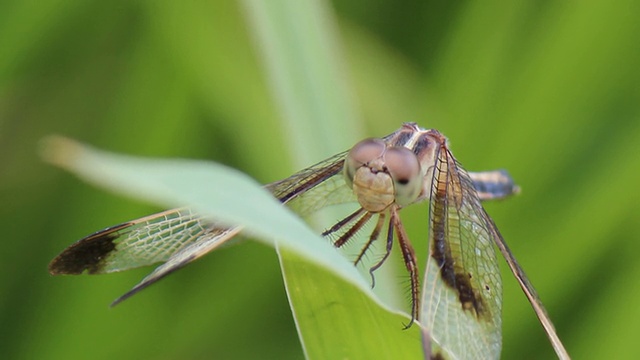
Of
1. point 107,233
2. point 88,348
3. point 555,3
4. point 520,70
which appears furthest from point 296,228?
point 555,3

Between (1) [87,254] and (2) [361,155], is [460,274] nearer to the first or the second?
(2) [361,155]

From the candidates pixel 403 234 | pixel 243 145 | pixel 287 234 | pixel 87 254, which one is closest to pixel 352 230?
pixel 403 234

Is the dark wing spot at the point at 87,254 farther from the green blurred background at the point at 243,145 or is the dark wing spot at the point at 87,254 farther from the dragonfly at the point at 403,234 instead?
the green blurred background at the point at 243,145

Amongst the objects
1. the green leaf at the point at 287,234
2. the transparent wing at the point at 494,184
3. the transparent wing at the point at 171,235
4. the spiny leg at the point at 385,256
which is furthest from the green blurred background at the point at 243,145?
the green leaf at the point at 287,234

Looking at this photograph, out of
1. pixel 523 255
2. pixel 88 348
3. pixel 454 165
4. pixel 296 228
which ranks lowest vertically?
pixel 523 255

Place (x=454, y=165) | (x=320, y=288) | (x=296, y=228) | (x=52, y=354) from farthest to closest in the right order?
1. (x=52, y=354)
2. (x=454, y=165)
3. (x=320, y=288)
4. (x=296, y=228)

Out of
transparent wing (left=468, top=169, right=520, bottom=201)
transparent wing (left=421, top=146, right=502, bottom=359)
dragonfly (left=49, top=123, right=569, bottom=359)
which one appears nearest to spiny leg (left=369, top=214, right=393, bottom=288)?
dragonfly (left=49, top=123, right=569, bottom=359)

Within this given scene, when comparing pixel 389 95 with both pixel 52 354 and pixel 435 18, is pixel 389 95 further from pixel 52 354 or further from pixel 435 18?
pixel 52 354
